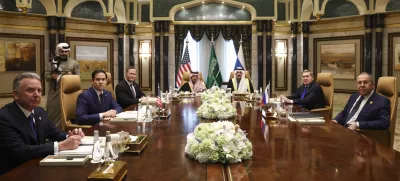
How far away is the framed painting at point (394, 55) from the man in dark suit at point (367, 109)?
5602 millimetres

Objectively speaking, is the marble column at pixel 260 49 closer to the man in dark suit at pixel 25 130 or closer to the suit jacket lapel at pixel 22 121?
the man in dark suit at pixel 25 130

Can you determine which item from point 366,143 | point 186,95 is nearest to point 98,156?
point 366,143

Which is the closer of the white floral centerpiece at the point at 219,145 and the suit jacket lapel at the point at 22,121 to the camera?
the white floral centerpiece at the point at 219,145

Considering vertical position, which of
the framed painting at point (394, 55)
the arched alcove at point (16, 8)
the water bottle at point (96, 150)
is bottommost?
the water bottle at point (96, 150)

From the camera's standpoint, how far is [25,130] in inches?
88.4

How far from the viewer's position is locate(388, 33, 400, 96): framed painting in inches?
340

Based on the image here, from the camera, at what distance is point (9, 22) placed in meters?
8.45

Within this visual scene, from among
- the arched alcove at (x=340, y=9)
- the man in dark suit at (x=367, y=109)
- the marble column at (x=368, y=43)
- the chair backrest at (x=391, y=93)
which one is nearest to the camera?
the man in dark suit at (x=367, y=109)

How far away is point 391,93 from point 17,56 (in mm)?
8188

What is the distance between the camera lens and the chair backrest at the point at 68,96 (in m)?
4.04

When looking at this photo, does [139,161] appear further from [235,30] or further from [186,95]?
[235,30]

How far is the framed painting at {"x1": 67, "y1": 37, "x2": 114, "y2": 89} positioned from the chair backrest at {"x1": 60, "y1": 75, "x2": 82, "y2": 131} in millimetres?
5715

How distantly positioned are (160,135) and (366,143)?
1424 millimetres

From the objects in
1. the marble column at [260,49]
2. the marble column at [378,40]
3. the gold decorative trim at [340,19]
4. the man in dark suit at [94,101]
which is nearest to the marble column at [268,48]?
the marble column at [260,49]
